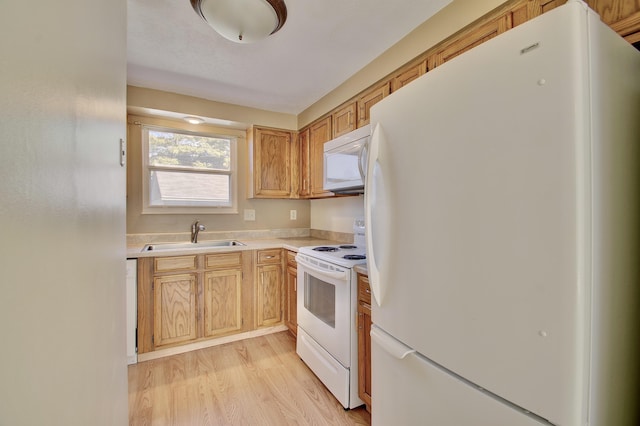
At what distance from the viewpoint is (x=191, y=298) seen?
7.81ft

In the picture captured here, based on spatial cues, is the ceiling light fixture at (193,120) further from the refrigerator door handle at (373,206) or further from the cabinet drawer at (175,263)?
the refrigerator door handle at (373,206)

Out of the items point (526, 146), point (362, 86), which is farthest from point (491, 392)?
point (362, 86)

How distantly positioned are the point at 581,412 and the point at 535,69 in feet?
2.56

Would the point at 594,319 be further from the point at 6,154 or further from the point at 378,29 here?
the point at 378,29

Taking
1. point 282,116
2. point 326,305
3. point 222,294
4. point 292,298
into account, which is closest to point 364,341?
point 326,305

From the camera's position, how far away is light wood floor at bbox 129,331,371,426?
1.63m

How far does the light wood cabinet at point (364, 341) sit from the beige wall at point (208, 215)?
1926mm

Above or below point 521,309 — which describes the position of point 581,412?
below

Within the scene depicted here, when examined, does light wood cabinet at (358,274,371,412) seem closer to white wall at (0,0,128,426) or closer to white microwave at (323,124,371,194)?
white microwave at (323,124,371,194)

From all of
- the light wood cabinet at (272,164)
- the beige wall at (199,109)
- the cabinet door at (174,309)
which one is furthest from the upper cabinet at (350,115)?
the cabinet door at (174,309)

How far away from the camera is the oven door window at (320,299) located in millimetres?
1875

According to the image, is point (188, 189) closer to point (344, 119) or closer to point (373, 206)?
point (344, 119)

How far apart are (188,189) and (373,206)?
243 centimetres

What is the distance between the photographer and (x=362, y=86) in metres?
2.21
